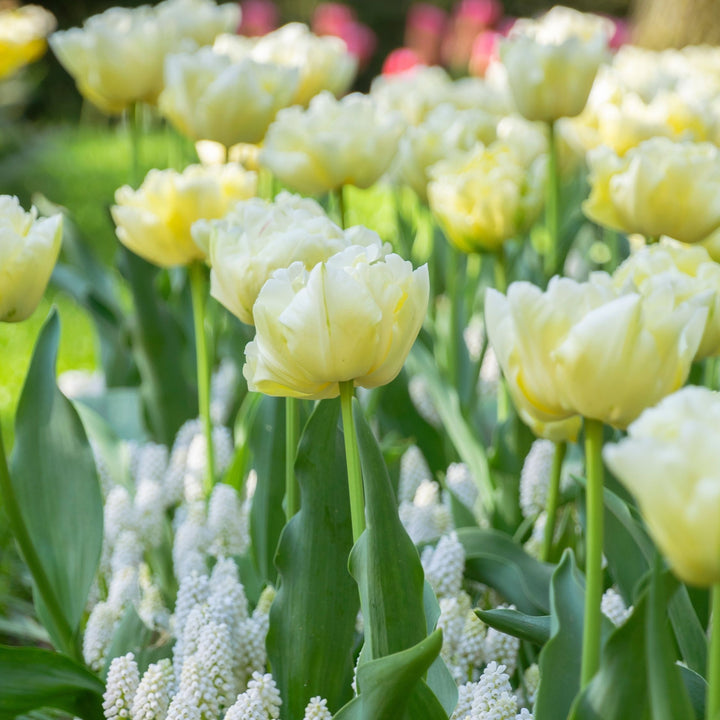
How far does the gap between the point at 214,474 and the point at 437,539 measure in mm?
346

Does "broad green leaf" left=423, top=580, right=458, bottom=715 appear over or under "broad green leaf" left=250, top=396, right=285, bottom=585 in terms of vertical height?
over

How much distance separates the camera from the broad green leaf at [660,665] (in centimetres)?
60

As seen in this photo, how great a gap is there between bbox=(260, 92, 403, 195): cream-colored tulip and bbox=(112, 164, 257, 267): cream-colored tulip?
0.40ft

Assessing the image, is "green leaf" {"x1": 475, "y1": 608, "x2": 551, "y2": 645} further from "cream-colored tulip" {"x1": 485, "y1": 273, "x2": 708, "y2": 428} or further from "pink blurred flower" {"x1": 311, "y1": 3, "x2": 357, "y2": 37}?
"pink blurred flower" {"x1": 311, "y1": 3, "x2": 357, "y2": 37}

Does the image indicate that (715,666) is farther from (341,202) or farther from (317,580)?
(341,202)

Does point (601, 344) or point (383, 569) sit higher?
point (601, 344)

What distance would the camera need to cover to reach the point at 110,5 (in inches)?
329

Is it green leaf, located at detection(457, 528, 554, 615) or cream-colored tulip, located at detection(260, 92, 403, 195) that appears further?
cream-colored tulip, located at detection(260, 92, 403, 195)

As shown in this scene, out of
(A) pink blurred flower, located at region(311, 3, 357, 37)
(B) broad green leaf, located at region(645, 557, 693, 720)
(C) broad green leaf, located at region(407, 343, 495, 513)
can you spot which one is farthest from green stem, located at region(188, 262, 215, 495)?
(A) pink blurred flower, located at region(311, 3, 357, 37)

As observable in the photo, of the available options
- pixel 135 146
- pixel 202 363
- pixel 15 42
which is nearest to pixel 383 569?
pixel 202 363

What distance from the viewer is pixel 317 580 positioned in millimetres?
951

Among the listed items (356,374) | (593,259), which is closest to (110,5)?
(593,259)

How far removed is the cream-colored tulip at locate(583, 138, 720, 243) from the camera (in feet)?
3.89

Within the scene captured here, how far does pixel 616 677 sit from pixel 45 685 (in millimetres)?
467
